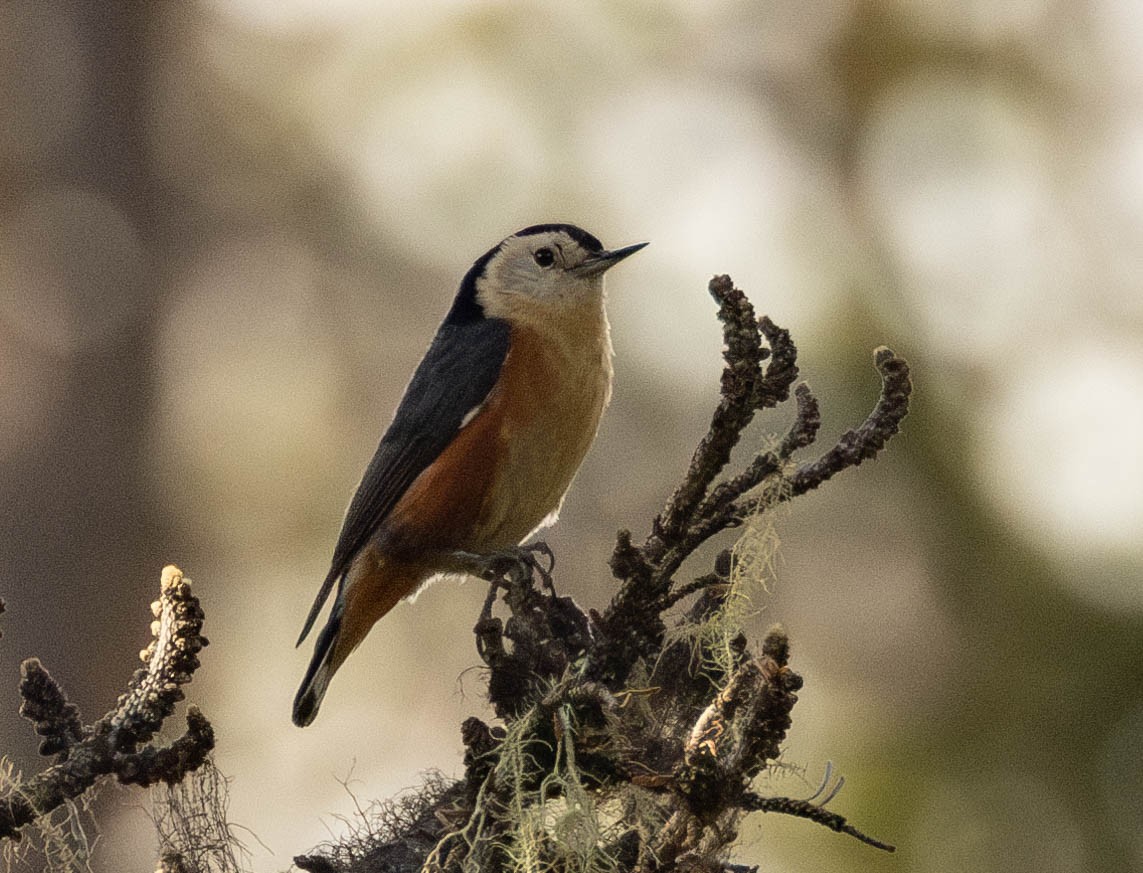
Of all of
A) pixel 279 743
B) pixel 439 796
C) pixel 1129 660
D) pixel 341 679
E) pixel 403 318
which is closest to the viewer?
pixel 439 796

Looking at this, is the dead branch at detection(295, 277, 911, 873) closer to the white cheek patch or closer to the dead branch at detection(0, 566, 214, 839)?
the dead branch at detection(0, 566, 214, 839)

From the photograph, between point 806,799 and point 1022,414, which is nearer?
point 806,799

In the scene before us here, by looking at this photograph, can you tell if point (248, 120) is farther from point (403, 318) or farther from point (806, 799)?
point (806, 799)

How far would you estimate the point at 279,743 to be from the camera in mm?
7590

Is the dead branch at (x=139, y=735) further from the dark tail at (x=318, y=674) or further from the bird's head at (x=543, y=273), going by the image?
the bird's head at (x=543, y=273)

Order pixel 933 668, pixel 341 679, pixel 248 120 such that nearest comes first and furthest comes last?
pixel 933 668, pixel 341 679, pixel 248 120

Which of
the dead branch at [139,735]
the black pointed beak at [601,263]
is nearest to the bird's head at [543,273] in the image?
the black pointed beak at [601,263]

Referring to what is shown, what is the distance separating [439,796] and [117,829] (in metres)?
4.08

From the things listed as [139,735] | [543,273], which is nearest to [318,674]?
[543,273]

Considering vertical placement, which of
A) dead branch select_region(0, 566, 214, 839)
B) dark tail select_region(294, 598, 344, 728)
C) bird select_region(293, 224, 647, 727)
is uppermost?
bird select_region(293, 224, 647, 727)

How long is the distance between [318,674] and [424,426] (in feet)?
2.63

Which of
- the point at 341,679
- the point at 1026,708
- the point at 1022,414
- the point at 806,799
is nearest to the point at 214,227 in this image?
the point at 341,679

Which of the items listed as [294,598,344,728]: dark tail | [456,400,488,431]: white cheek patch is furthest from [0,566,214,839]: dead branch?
[456,400,488,431]: white cheek patch

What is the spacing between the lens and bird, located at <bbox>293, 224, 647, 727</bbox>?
4570 millimetres
